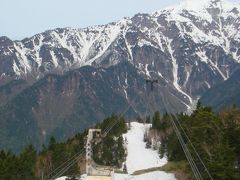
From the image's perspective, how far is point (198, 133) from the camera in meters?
76.2

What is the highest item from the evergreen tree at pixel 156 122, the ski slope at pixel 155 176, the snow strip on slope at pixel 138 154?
the evergreen tree at pixel 156 122

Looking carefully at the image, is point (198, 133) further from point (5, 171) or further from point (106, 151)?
point (106, 151)

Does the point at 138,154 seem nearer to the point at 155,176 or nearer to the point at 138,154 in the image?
the point at 138,154

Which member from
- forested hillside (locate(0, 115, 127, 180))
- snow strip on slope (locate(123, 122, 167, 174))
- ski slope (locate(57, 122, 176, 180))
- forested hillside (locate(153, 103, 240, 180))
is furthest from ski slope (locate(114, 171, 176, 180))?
snow strip on slope (locate(123, 122, 167, 174))

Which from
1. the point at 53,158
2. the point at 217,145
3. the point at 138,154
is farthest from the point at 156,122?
the point at 217,145

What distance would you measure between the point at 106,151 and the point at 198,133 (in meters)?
81.0

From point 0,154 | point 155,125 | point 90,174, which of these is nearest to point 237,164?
point 90,174

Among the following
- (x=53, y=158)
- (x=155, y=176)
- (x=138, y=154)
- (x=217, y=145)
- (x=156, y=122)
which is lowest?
(x=138, y=154)

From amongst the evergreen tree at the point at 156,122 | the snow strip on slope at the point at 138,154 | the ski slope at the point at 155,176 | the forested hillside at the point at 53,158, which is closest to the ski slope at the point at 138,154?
the snow strip on slope at the point at 138,154

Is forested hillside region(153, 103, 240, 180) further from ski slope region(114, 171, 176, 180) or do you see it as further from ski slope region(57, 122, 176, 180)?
ski slope region(57, 122, 176, 180)

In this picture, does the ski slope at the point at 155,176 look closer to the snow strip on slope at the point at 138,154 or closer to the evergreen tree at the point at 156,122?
the snow strip on slope at the point at 138,154

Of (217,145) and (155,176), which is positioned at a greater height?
(217,145)

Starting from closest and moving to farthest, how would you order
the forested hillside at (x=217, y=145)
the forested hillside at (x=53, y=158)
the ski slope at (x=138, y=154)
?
the forested hillside at (x=217, y=145) → the forested hillside at (x=53, y=158) → the ski slope at (x=138, y=154)

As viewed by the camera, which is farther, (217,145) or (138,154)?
(138,154)
